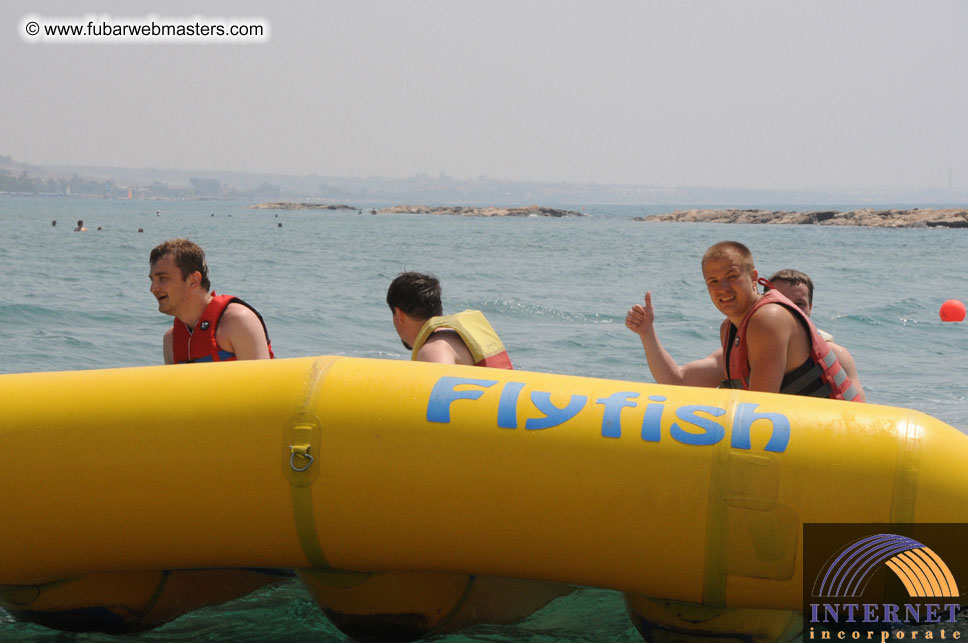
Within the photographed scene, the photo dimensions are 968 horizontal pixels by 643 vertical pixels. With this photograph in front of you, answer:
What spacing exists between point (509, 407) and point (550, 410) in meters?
0.12

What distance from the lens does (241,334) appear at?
3.74 metres

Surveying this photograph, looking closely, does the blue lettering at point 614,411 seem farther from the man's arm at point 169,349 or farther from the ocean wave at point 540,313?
the ocean wave at point 540,313

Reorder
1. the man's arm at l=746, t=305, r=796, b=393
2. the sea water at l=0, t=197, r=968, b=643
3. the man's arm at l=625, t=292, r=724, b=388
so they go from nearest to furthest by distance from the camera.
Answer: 1. the man's arm at l=746, t=305, r=796, b=393
2. the sea water at l=0, t=197, r=968, b=643
3. the man's arm at l=625, t=292, r=724, b=388

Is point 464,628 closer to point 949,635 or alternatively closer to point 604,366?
point 949,635

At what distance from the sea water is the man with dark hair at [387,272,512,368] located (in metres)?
0.96

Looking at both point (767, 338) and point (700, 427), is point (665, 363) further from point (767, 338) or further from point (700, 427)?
point (700, 427)

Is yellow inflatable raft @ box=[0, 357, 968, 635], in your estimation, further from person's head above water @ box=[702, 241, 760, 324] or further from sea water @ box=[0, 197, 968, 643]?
sea water @ box=[0, 197, 968, 643]

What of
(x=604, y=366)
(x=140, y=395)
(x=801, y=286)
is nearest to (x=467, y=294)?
(x=604, y=366)

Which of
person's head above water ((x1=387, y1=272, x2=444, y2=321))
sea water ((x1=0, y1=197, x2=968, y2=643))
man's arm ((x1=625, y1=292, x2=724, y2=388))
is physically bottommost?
sea water ((x1=0, y1=197, x2=968, y2=643))

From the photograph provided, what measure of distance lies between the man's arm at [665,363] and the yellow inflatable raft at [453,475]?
1052mm

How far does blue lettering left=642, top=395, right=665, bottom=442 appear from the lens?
2689 millimetres

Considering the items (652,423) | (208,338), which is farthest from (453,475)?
(208,338)

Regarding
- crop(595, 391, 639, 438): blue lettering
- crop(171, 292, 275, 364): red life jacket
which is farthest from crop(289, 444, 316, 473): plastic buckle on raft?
crop(171, 292, 275, 364): red life jacket

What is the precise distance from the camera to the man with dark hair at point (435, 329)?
3.46 m
